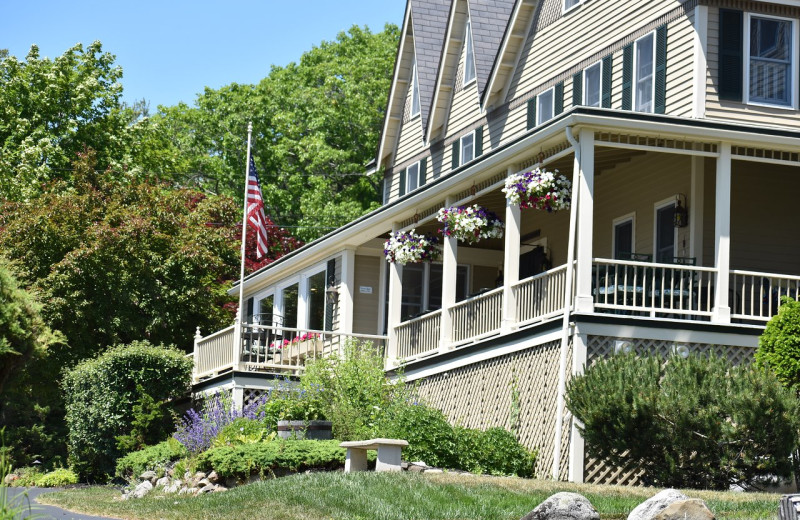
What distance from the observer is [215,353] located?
26.5 meters

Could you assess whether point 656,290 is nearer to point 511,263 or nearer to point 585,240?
point 585,240

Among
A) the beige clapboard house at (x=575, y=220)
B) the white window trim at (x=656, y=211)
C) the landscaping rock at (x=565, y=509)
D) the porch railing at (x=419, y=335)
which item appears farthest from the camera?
the porch railing at (x=419, y=335)

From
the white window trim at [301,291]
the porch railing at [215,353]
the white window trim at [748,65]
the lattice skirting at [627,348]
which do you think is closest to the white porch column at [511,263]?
the lattice skirting at [627,348]

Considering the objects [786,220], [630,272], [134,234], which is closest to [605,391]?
[630,272]

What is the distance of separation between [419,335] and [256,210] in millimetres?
4566

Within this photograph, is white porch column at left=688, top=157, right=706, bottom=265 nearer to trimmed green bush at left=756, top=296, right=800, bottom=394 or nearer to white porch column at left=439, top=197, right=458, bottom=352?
trimmed green bush at left=756, top=296, right=800, bottom=394

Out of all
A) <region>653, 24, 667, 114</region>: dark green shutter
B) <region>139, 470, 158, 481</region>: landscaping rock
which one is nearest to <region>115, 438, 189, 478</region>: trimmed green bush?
<region>139, 470, 158, 481</region>: landscaping rock

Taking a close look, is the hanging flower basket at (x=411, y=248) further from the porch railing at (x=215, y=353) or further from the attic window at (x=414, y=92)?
the attic window at (x=414, y=92)

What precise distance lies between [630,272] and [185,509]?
28.1 feet

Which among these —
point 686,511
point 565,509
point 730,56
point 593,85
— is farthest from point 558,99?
point 686,511

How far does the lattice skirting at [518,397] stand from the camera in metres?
17.6

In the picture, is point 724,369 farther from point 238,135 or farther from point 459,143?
point 238,135

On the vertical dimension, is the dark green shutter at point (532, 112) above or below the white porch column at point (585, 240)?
above

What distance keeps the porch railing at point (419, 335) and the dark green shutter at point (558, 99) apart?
5.52m
